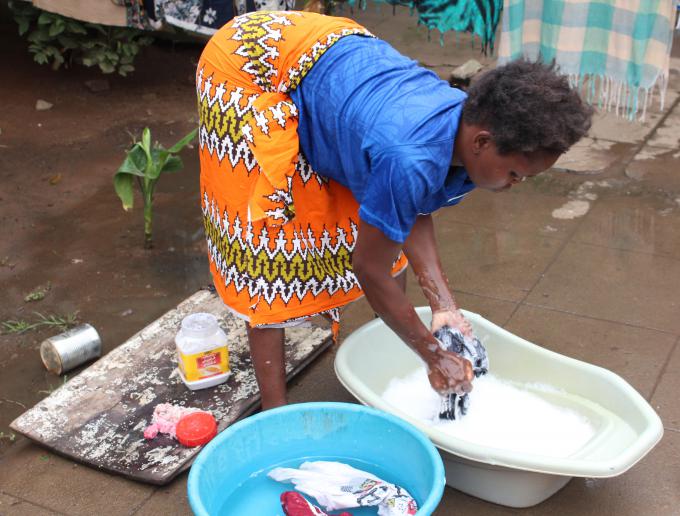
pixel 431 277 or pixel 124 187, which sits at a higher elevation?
pixel 431 277

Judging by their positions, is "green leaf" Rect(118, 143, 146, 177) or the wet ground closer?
the wet ground

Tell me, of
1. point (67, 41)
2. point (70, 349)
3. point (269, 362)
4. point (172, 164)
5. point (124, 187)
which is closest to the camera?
point (269, 362)

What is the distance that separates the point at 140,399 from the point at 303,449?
2.16ft

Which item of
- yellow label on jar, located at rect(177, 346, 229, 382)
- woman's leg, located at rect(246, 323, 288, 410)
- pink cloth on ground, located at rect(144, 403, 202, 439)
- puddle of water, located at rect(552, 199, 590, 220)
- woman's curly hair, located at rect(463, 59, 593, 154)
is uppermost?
woman's curly hair, located at rect(463, 59, 593, 154)

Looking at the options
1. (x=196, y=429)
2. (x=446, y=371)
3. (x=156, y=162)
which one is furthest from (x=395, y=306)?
(x=156, y=162)

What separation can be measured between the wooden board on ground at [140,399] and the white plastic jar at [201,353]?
0.14 feet

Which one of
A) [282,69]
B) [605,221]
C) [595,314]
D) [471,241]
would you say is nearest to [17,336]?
[282,69]

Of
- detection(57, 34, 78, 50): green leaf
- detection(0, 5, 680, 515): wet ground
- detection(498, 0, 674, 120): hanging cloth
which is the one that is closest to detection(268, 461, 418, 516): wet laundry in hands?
detection(0, 5, 680, 515): wet ground

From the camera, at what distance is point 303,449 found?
232cm

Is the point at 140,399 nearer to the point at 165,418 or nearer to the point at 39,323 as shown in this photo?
the point at 165,418

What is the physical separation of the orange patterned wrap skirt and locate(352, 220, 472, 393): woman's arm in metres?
0.36

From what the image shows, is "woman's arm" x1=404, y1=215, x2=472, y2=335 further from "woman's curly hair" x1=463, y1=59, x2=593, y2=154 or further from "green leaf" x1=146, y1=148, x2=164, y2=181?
"green leaf" x1=146, y1=148, x2=164, y2=181

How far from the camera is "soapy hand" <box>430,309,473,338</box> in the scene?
→ 7.86 feet

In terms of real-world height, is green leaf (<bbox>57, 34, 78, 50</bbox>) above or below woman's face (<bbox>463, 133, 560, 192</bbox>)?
below
